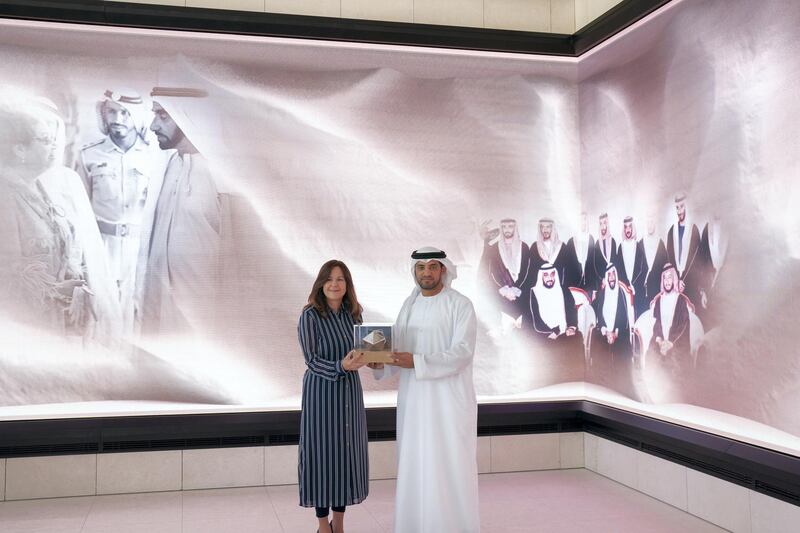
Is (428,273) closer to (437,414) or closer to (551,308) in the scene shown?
(437,414)

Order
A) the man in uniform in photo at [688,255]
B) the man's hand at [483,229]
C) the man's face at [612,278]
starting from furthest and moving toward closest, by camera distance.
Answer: the man's hand at [483,229] → the man's face at [612,278] → the man in uniform in photo at [688,255]

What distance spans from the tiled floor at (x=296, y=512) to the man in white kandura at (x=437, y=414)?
0.67 meters

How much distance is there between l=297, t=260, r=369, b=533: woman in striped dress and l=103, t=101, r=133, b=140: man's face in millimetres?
2551

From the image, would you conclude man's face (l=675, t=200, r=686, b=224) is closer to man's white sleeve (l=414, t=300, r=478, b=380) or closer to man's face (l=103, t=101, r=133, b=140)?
man's white sleeve (l=414, t=300, r=478, b=380)

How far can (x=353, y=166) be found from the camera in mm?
6078

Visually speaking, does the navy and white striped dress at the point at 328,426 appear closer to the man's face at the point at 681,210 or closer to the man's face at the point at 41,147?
the man's face at the point at 681,210

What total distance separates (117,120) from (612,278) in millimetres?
4114

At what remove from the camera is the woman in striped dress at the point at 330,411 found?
4.00 meters

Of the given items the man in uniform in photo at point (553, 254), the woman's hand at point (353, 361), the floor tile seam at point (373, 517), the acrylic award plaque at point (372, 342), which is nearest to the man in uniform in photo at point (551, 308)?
the man in uniform in photo at point (553, 254)

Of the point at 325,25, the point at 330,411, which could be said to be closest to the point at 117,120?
the point at 325,25

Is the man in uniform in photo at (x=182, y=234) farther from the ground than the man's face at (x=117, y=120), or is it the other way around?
the man's face at (x=117, y=120)

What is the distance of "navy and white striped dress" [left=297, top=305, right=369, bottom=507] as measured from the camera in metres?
4.00

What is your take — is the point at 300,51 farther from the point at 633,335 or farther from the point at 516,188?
the point at 633,335

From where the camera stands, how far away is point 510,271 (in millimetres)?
6336
